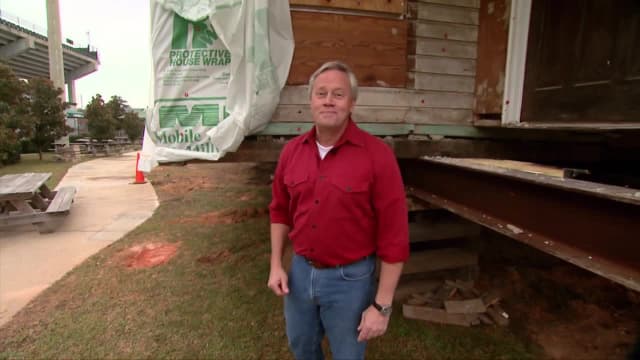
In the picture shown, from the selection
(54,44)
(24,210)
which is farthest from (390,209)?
(54,44)

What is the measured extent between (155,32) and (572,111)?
3.54 meters

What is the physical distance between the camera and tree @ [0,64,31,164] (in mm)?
13836

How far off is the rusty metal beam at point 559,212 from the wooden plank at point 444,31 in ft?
3.47

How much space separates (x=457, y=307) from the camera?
3463 millimetres

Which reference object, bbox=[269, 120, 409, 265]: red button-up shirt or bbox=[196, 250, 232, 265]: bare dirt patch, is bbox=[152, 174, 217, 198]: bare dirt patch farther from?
bbox=[269, 120, 409, 265]: red button-up shirt

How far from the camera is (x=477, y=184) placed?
262cm

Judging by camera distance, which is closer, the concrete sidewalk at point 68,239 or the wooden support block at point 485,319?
the wooden support block at point 485,319

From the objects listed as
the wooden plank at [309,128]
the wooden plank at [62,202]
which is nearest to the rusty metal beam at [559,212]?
the wooden plank at [309,128]

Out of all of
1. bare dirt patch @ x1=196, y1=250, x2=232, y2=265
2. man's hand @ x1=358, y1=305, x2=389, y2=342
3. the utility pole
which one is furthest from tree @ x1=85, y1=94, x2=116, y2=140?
man's hand @ x1=358, y1=305, x2=389, y2=342

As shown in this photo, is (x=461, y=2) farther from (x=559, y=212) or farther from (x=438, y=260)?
(x=438, y=260)

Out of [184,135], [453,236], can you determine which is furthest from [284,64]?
[453,236]

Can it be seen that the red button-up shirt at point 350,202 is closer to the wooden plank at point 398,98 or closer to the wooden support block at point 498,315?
the wooden plank at point 398,98

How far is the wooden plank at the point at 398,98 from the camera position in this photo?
9.92 ft

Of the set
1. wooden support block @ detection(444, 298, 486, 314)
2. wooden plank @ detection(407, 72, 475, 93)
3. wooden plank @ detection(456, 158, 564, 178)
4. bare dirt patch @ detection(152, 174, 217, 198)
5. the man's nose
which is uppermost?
wooden plank @ detection(407, 72, 475, 93)
